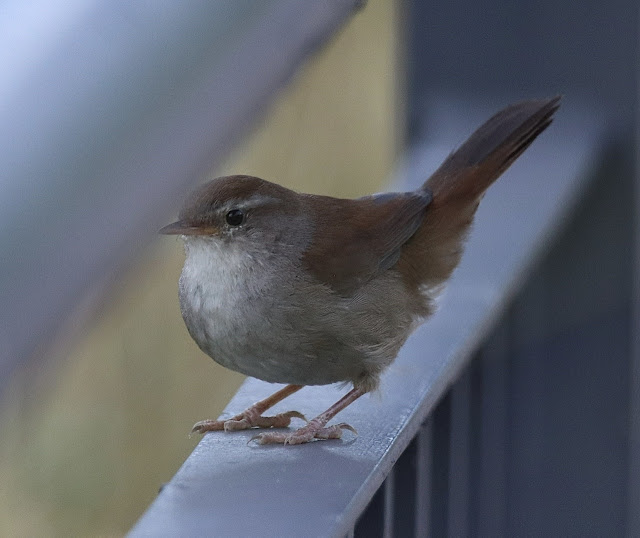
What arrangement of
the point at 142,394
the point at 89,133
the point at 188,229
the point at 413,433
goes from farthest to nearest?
the point at 142,394, the point at 188,229, the point at 413,433, the point at 89,133

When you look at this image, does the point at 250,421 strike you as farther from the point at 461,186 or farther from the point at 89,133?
the point at 89,133

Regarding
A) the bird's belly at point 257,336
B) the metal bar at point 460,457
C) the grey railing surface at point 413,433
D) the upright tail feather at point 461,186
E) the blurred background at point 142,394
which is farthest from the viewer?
the blurred background at point 142,394

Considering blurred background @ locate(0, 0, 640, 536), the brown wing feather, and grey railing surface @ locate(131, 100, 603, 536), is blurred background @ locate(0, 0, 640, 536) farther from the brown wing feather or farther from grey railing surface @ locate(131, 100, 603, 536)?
the brown wing feather

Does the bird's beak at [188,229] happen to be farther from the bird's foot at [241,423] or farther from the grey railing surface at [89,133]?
the grey railing surface at [89,133]

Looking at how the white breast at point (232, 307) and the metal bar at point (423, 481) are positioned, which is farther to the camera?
the white breast at point (232, 307)

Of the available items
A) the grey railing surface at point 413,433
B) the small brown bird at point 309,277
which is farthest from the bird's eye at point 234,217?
the grey railing surface at point 413,433

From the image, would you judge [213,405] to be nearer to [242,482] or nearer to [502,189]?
[502,189]

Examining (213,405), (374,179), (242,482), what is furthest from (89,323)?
(374,179)

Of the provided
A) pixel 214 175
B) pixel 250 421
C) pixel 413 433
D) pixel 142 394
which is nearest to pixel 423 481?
pixel 413 433
